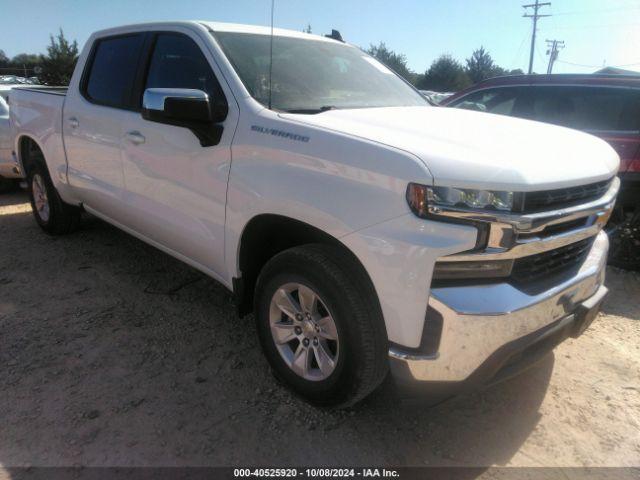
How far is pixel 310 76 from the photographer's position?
3.12 meters

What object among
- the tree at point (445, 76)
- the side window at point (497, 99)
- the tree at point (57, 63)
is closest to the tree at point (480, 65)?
the tree at point (445, 76)

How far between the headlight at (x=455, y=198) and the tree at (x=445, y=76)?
6213cm

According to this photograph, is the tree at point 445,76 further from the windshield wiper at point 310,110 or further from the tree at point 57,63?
the windshield wiper at point 310,110

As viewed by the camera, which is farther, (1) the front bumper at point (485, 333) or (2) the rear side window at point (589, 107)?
(2) the rear side window at point (589, 107)

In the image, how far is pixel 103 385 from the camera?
110 inches

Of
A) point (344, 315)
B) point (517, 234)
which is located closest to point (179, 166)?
point (344, 315)

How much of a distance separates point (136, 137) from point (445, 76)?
210ft

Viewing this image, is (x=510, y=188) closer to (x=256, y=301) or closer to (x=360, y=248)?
(x=360, y=248)

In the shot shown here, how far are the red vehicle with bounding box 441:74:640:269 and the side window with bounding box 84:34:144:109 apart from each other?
2.71 meters

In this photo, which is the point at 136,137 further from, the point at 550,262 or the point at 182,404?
the point at 550,262

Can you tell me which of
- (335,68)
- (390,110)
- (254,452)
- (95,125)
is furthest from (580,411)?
(95,125)

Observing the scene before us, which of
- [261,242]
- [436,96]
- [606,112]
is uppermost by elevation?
[436,96]

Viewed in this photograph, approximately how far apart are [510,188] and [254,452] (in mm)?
1610

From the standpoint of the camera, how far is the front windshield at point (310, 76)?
112 inches
